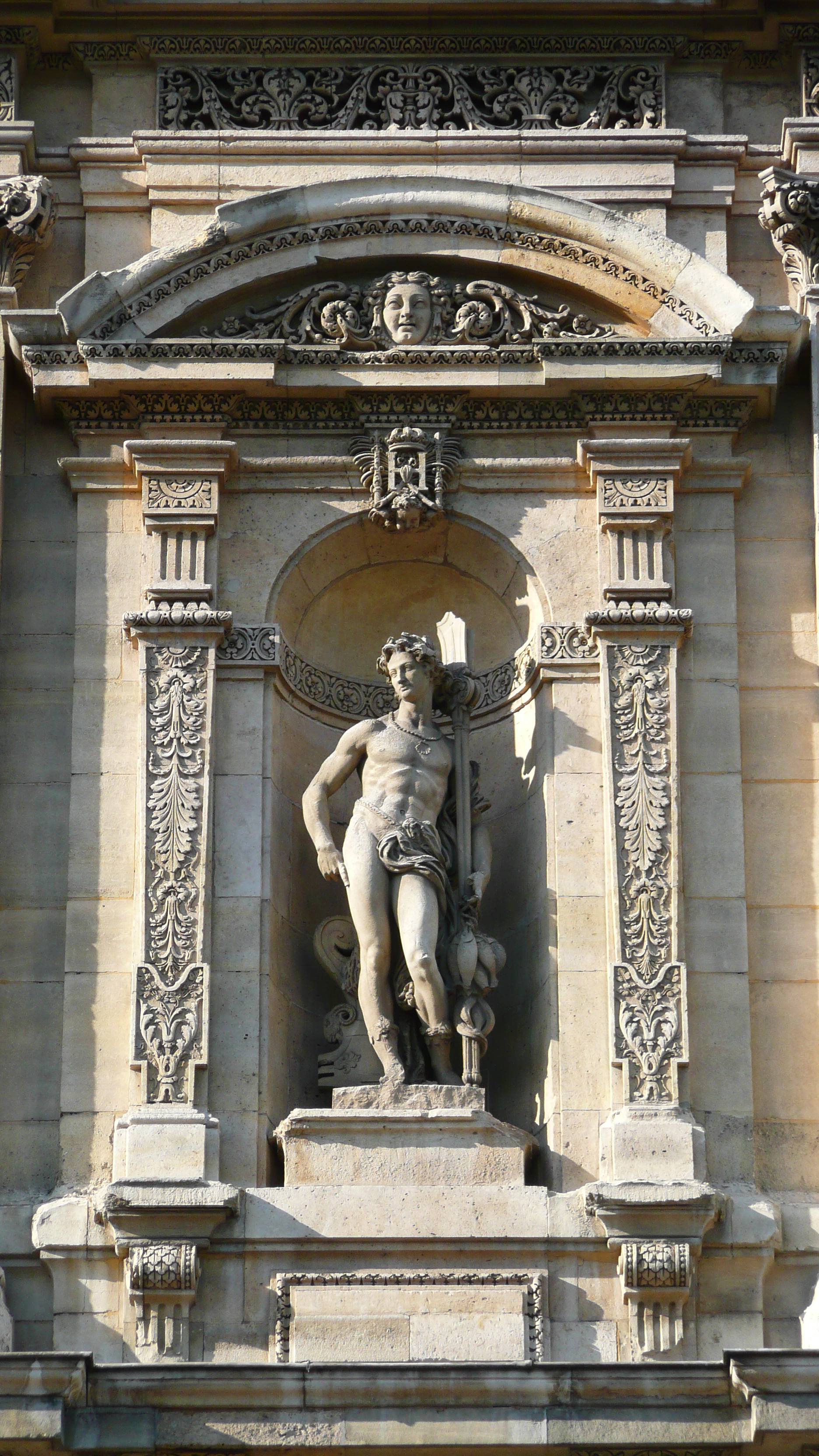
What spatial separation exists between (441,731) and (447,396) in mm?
1897

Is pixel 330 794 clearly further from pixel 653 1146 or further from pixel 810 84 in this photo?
pixel 810 84

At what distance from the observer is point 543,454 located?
17594mm

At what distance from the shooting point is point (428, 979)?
1633 cm

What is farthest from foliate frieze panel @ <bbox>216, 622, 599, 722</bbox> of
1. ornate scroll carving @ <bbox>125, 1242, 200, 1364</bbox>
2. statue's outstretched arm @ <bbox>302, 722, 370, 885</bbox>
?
ornate scroll carving @ <bbox>125, 1242, 200, 1364</bbox>

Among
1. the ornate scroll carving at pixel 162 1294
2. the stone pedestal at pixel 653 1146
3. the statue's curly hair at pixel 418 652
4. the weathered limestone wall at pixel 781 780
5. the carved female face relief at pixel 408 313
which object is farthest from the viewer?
the carved female face relief at pixel 408 313

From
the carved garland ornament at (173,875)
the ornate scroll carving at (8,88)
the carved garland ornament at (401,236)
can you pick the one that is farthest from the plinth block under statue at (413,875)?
the ornate scroll carving at (8,88)

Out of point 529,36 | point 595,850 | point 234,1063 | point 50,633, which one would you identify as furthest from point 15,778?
point 529,36

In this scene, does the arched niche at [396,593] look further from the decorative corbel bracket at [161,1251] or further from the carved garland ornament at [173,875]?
the decorative corbel bracket at [161,1251]

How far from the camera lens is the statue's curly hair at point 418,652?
17.1 m

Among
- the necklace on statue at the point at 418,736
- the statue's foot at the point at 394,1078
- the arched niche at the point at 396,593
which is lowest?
the statue's foot at the point at 394,1078

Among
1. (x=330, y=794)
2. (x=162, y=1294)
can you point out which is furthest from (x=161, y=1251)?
(x=330, y=794)

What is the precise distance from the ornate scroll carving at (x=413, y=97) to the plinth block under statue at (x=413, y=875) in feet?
10.8

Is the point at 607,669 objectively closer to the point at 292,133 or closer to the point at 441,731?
the point at 441,731

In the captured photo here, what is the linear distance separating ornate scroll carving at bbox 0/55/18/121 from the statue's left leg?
5.38 m
